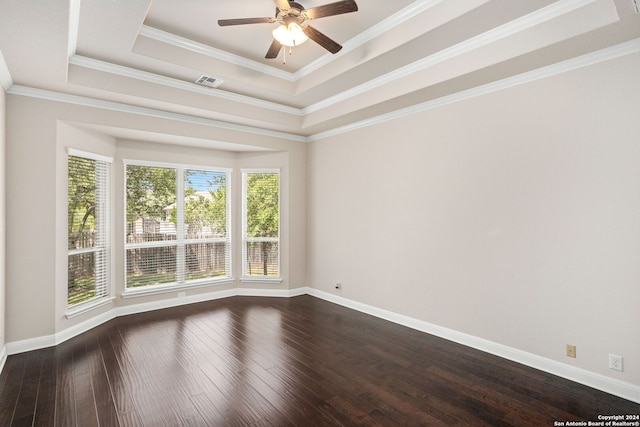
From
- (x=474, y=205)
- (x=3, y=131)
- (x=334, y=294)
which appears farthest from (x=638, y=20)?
(x=3, y=131)

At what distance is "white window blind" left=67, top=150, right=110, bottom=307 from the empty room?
0.03 meters

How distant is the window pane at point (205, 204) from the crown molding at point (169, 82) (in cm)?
154

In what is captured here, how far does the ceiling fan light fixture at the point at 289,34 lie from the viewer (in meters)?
2.83

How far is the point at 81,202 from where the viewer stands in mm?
4250

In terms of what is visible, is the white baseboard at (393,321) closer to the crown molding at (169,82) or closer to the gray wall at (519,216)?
the gray wall at (519,216)

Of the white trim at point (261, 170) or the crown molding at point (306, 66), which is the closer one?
the crown molding at point (306, 66)

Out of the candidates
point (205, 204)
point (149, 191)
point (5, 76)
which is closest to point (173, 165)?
point (149, 191)

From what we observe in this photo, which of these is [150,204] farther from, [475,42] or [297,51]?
[475,42]

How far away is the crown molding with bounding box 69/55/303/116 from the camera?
3.59 meters

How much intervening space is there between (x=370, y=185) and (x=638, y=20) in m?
3.14

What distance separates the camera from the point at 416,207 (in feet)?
14.2

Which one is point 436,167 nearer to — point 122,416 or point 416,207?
point 416,207

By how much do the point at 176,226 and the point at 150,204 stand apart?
0.52 metres

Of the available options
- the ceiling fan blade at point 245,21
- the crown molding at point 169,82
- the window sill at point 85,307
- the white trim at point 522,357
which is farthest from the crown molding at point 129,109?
the white trim at point 522,357
